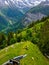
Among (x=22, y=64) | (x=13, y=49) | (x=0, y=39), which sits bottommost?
(x=22, y=64)

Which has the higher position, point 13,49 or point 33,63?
point 13,49

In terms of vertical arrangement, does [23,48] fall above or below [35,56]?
above

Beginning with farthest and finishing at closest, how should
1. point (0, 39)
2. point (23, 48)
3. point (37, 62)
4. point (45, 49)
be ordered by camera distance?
point (0, 39)
point (45, 49)
point (23, 48)
point (37, 62)

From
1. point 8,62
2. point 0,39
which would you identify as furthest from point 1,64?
point 0,39

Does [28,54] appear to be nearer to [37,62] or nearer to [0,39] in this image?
[37,62]

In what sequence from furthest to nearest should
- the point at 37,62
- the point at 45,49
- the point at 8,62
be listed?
the point at 45,49 → the point at 37,62 → the point at 8,62

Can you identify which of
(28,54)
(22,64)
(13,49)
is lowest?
(22,64)

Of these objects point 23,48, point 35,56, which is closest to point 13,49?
point 23,48

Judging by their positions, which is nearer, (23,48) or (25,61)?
(25,61)

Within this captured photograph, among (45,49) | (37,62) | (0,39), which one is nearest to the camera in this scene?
(37,62)

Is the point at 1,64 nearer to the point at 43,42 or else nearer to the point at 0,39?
the point at 43,42
